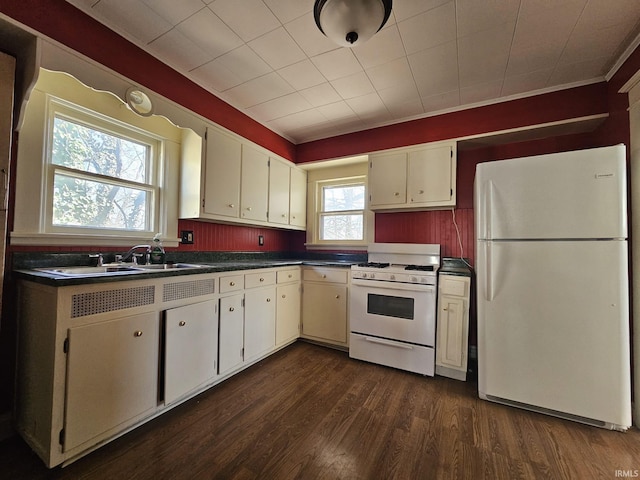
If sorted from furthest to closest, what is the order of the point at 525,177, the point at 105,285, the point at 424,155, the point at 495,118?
the point at 424,155 < the point at 495,118 < the point at 525,177 < the point at 105,285

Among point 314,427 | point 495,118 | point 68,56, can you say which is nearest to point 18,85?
point 68,56

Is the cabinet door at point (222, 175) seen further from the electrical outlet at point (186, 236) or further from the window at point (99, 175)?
the window at point (99, 175)

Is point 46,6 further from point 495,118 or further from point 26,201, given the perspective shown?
point 495,118

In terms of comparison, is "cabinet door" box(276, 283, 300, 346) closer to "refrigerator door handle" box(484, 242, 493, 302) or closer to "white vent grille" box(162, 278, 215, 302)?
"white vent grille" box(162, 278, 215, 302)

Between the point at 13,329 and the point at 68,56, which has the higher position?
the point at 68,56

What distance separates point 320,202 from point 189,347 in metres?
2.45

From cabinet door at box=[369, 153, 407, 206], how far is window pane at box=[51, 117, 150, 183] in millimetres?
2269

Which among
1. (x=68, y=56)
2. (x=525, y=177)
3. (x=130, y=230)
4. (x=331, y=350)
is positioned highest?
(x=68, y=56)

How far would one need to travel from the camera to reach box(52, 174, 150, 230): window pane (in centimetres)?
182

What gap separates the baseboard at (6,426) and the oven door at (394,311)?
2.41 meters

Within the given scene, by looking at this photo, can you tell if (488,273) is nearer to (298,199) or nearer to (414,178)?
(414,178)

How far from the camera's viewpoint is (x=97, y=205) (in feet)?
6.64

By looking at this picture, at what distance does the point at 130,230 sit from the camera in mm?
2219

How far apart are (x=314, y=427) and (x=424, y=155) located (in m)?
2.62
